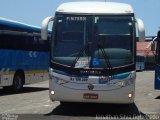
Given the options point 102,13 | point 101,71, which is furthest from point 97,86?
point 102,13

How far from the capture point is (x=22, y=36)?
22.1 m

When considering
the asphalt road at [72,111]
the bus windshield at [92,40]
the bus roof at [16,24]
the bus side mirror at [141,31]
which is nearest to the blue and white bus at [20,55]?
the bus roof at [16,24]

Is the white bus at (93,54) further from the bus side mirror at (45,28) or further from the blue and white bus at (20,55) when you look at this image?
the blue and white bus at (20,55)

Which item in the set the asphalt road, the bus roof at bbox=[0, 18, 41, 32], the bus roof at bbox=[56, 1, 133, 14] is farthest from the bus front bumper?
the bus roof at bbox=[0, 18, 41, 32]

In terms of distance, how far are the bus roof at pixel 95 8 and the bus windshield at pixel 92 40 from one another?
176 millimetres

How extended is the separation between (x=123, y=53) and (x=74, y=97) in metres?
2.02

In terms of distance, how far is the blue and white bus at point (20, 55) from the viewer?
20391mm

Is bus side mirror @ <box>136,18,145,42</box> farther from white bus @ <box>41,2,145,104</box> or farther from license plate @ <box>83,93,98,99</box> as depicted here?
license plate @ <box>83,93,98,99</box>

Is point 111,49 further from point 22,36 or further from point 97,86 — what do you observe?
point 22,36

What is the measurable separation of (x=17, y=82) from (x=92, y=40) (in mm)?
9524

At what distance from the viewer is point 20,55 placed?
22.0 meters

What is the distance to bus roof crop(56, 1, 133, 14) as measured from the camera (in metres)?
Result: 13.7

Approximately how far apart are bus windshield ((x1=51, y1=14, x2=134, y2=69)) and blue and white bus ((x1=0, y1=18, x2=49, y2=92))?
6.94 metres

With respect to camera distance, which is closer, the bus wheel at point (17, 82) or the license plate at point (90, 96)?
the license plate at point (90, 96)
